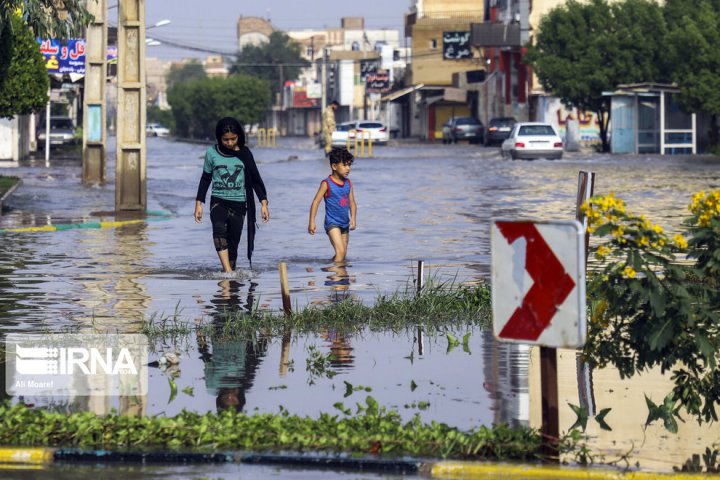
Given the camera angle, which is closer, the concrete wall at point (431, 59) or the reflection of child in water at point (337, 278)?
the reflection of child in water at point (337, 278)

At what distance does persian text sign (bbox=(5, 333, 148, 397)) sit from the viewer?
8.51m

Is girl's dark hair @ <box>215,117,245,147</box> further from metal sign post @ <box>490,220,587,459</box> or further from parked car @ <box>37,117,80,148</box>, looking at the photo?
parked car @ <box>37,117,80,148</box>

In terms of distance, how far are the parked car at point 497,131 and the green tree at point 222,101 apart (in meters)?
46.8

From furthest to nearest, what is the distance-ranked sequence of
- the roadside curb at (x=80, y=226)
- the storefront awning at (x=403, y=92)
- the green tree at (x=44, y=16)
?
the storefront awning at (x=403, y=92) → the roadside curb at (x=80, y=226) → the green tree at (x=44, y=16)

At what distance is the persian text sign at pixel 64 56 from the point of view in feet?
161

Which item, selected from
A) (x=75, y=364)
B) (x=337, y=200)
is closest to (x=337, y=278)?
(x=337, y=200)

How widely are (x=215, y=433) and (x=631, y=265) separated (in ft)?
6.88

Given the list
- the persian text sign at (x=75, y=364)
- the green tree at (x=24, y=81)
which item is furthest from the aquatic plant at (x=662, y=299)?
the green tree at (x=24, y=81)

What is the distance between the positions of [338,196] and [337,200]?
45 millimetres

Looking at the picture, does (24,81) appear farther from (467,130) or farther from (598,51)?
(467,130)

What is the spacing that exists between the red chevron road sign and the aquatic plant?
0.43 meters

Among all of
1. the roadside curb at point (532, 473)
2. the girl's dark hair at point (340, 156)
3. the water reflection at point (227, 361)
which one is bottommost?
the roadside curb at point (532, 473)

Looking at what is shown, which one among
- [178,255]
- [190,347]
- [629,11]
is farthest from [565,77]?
[190,347]

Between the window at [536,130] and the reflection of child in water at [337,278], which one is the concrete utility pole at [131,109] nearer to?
the reflection of child in water at [337,278]
